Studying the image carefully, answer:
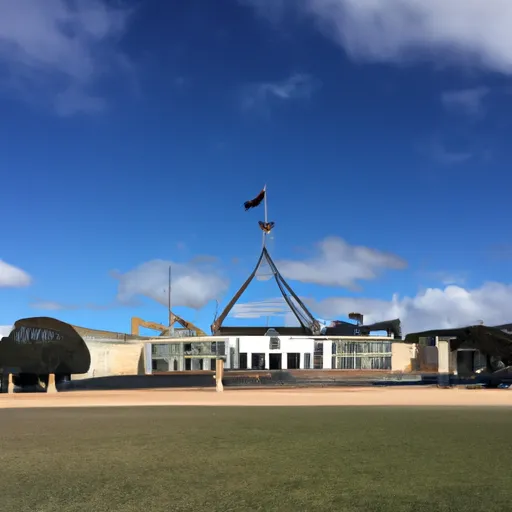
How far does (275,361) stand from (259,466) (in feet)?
258

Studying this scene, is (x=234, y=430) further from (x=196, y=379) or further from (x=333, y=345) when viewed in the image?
(x=333, y=345)

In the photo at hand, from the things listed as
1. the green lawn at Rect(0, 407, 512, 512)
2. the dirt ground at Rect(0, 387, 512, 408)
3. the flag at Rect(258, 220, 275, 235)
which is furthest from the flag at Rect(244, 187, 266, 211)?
the green lawn at Rect(0, 407, 512, 512)

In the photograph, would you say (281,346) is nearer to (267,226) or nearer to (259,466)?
(267,226)

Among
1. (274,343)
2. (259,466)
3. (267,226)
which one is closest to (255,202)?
(267,226)

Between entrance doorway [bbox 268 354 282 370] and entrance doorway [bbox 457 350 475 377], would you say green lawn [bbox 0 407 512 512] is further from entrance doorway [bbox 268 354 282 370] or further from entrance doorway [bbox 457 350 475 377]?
entrance doorway [bbox 457 350 475 377]

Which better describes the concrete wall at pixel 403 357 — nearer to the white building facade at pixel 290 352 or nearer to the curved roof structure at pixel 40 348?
the white building facade at pixel 290 352

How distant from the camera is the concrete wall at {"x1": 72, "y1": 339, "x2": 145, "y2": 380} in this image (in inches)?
3425

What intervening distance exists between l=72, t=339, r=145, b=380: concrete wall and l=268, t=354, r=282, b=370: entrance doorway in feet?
65.8

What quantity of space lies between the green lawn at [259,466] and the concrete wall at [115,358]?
69.7 m

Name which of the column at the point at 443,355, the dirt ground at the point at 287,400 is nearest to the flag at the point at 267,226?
the column at the point at 443,355

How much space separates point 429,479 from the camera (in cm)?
991

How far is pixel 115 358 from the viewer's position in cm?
9131

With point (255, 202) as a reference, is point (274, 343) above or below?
below

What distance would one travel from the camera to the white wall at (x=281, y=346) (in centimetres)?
8788
